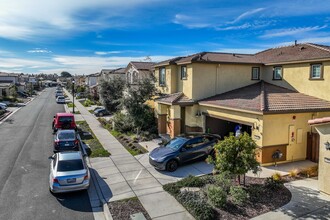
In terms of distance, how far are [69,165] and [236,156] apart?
7534 millimetres

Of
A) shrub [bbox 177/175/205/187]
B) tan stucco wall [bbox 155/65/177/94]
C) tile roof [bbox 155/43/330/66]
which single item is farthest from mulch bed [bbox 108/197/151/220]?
tan stucco wall [bbox 155/65/177/94]

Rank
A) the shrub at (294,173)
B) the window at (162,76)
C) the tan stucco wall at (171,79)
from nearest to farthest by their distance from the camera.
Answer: the shrub at (294,173) < the tan stucco wall at (171,79) < the window at (162,76)

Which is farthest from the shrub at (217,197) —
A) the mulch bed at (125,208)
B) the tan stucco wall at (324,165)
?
the tan stucco wall at (324,165)

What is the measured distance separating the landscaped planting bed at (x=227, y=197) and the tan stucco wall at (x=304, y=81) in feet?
28.2

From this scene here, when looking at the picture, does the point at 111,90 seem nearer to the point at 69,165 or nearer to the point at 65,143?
the point at 65,143

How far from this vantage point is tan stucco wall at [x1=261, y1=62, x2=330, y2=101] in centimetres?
1695

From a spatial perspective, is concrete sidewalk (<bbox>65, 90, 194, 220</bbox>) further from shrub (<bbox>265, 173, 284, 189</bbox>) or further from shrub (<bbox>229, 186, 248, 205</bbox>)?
shrub (<bbox>265, 173, 284, 189</bbox>)

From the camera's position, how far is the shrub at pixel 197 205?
30.2 ft

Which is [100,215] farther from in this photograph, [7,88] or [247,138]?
[7,88]

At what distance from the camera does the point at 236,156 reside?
10.8 meters

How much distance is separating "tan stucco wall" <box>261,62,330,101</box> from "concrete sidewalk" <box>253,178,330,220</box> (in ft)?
25.9

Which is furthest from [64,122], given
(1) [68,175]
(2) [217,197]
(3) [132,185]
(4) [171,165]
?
(2) [217,197]

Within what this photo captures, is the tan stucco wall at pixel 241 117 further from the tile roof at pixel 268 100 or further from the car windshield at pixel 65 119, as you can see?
the car windshield at pixel 65 119

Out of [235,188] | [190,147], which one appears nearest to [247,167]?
[235,188]
